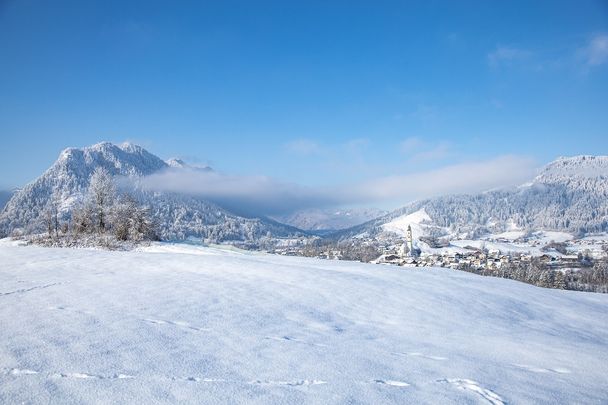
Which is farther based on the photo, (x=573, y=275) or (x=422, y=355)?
(x=573, y=275)

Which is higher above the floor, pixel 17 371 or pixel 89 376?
pixel 17 371

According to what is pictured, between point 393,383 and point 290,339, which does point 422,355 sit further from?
point 290,339

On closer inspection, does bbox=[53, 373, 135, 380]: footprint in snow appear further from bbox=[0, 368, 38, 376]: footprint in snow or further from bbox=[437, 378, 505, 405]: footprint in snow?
bbox=[437, 378, 505, 405]: footprint in snow

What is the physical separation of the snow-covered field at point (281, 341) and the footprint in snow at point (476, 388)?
0.04 m

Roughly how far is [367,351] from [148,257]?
17.3m

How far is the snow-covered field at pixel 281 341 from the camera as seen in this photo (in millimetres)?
5105

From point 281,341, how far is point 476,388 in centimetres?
385

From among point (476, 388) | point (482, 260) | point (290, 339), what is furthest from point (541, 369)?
point (482, 260)

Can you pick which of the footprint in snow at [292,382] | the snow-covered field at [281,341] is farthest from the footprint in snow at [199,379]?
the footprint in snow at [292,382]

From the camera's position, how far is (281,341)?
7766 millimetres

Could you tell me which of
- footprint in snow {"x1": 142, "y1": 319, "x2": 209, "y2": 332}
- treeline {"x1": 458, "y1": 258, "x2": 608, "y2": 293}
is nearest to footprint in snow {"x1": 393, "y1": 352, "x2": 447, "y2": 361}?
footprint in snow {"x1": 142, "y1": 319, "x2": 209, "y2": 332}

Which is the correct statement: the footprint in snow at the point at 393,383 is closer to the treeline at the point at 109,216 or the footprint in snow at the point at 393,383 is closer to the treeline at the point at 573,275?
the treeline at the point at 109,216

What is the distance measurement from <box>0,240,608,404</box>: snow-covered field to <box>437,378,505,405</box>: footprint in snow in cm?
4

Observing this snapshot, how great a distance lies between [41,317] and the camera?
8047 mm
